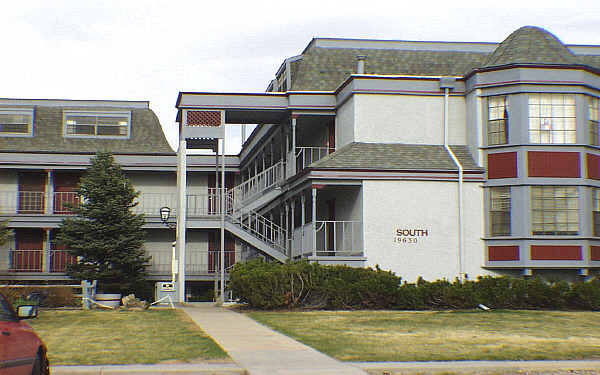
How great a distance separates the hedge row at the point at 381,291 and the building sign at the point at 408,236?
2160 mm

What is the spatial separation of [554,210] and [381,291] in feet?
20.7

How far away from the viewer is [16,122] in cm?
3706

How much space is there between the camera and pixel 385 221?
23.9 m

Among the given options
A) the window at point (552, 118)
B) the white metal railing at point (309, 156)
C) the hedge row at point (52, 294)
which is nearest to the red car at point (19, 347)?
the hedge row at point (52, 294)

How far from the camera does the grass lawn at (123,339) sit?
11688 millimetres

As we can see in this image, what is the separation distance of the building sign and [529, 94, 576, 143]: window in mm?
4519

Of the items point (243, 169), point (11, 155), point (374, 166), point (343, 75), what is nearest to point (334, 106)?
point (343, 75)

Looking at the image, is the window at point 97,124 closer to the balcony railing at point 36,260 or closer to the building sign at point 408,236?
the balcony railing at point 36,260

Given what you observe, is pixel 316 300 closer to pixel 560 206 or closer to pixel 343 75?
pixel 560 206

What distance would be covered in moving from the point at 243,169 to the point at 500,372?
2899 centimetres

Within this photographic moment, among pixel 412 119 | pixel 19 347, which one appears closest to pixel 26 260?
pixel 412 119

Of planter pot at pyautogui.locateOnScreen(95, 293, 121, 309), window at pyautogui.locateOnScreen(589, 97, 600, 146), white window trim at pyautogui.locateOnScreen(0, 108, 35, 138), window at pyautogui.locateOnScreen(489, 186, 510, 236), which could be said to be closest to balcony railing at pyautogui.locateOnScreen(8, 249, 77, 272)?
white window trim at pyautogui.locateOnScreen(0, 108, 35, 138)

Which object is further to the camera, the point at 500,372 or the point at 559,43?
the point at 559,43

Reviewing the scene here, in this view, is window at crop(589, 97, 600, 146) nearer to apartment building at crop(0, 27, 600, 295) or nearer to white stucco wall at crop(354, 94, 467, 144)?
apartment building at crop(0, 27, 600, 295)
